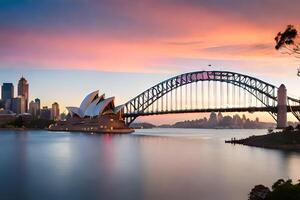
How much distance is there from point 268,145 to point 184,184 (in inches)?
2015

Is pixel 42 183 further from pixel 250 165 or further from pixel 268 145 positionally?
pixel 268 145

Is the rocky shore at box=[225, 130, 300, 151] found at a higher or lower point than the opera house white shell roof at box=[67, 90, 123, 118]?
lower

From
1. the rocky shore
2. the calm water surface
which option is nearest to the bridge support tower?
the rocky shore

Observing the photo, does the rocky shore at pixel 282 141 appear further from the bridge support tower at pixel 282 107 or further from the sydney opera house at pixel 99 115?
the sydney opera house at pixel 99 115

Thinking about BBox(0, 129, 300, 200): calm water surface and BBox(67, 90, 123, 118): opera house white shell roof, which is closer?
BBox(0, 129, 300, 200): calm water surface

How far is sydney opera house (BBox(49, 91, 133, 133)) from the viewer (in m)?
169

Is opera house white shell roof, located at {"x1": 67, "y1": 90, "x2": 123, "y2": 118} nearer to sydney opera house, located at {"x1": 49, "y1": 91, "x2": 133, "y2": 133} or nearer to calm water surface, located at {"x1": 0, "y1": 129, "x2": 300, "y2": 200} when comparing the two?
sydney opera house, located at {"x1": 49, "y1": 91, "x2": 133, "y2": 133}

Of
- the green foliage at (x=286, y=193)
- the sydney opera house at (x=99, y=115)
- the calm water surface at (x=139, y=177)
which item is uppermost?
the sydney opera house at (x=99, y=115)

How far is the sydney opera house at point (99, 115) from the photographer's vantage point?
16888cm

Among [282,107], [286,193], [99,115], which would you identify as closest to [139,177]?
[286,193]

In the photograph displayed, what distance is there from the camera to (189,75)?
150m

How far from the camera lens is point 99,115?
169000mm

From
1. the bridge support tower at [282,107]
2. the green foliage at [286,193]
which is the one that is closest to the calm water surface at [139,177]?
the green foliage at [286,193]

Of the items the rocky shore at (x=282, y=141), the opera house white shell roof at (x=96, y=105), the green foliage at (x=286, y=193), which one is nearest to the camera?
the green foliage at (x=286, y=193)
